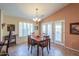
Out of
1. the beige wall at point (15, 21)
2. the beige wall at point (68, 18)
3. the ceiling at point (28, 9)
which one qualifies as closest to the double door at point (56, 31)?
the beige wall at point (68, 18)

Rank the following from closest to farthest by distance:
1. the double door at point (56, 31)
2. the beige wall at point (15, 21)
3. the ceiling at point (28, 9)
Result: the ceiling at point (28, 9) < the beige wall at point (15, 21) < the double door at point (56, 31)

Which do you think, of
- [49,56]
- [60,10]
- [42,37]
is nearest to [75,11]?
[60,10]

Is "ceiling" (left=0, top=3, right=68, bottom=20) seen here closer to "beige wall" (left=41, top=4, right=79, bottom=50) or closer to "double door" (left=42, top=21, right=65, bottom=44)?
"beige wall" (left=41, top=4, right=79, bottom=50)

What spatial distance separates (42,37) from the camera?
2.78m

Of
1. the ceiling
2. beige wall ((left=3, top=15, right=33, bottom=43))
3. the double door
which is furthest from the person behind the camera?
the double door

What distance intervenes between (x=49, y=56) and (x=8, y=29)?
1154 mm

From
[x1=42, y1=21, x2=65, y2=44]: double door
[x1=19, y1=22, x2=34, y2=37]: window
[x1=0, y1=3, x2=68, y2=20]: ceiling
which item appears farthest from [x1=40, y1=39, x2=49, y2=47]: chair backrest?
[x1=0, y1=3, x2=68, y2=20]: ceiling

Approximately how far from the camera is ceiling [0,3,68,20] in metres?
2.36

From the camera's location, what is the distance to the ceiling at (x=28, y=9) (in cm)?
236

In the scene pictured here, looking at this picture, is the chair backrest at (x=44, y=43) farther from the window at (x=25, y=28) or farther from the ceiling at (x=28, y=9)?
the ceiling at (x=28, y=9)

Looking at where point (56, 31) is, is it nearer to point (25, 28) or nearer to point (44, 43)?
point (44, 43)

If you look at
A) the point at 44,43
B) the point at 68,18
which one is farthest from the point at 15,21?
the point at 68,18

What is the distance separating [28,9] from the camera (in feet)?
8.36

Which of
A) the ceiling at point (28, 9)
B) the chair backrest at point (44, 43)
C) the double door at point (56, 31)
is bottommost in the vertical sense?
the chair backrest at point (44, 43)
